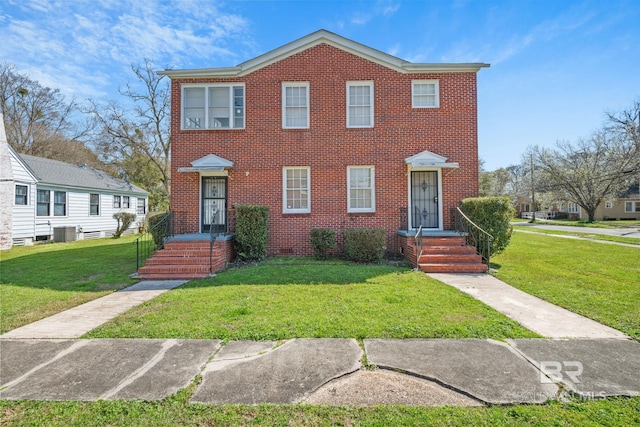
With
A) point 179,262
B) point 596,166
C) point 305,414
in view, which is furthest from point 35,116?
point 596,166

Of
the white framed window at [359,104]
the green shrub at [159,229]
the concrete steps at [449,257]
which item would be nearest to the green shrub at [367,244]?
the concrete steps at [449,257]

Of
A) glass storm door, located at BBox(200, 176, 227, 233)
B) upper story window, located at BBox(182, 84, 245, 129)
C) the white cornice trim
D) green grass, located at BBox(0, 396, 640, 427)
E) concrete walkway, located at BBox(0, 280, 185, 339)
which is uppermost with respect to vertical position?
the white cornice trim

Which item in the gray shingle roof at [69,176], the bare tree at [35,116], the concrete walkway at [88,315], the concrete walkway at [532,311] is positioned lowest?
the concrete walkway at [88,315]

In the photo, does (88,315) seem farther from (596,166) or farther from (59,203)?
(596,166)

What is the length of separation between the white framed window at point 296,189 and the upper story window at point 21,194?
48.7 ft

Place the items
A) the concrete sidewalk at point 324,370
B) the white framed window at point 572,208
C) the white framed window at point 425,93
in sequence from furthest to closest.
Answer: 1. the white framed window at point 572,208
2. the white framed window at point 425,93
3. the concrete sidewalk at point 324,370

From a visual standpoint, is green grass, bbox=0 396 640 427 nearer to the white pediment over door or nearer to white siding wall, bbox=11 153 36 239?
the white pediment over door

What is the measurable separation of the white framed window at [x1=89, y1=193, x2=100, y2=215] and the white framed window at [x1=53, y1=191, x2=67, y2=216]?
1.89 metres

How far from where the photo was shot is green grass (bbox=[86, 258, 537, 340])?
3.90m

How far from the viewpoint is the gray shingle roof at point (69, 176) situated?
1633cm

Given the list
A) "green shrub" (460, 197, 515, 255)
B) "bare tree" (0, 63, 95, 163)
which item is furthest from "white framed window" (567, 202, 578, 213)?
"bare tree" (0, 63, 95, 163)

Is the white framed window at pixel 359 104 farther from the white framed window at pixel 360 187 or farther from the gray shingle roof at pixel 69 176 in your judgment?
the gray shingle roof at pixel 69 176

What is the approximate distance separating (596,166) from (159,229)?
41.8m

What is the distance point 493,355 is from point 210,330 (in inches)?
140
